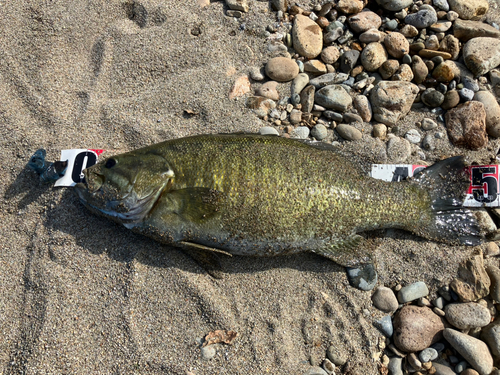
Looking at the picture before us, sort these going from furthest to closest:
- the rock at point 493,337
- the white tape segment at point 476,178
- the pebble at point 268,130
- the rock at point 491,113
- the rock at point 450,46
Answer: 1. the rock at point 450,46
2. the rock at point 491,113
3. the pebble at point 268,130
4. the white tape segment at point 476,178
5. the rock at point 493,337

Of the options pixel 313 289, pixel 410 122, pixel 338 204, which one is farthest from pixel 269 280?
pixel 410 122

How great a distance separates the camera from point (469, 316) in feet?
11.2

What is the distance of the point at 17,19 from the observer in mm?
4098

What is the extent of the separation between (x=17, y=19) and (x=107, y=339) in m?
4.05

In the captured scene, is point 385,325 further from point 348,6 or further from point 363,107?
point 348,6

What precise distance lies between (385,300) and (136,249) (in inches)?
108

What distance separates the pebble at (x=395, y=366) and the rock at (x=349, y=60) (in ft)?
11.4

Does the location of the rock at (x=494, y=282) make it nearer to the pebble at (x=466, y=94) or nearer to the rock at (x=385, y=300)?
the rock at (x=385, y=300)

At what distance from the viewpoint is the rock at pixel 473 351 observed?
323 centimetres

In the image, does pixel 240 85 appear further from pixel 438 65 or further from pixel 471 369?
pixel 471 369

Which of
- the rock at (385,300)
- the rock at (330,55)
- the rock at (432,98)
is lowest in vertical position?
the rock at (385,300)

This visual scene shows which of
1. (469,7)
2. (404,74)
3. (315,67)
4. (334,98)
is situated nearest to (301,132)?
(334,98)

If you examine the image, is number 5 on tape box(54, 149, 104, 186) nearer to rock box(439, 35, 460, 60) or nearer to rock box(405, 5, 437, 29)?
rock box(405, 5, 437, 29)

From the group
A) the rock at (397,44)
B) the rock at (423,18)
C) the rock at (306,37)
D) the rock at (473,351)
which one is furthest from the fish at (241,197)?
the rock at (423,18)
